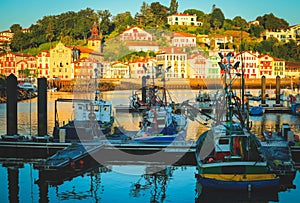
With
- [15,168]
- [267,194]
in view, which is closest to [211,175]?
[267,194]

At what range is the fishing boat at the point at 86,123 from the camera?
20922 millimetres

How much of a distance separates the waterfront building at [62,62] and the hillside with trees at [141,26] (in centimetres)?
1999

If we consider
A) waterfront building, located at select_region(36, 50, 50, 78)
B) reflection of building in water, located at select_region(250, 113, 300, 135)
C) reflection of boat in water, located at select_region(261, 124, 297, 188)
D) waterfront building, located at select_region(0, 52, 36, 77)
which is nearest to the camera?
A: reflection of boat in water, located at select_region(261, 124, 297, 188)

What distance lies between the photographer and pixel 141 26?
120125mm

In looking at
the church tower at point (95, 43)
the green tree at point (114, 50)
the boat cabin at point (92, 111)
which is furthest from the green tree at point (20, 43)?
the boat cabin at point (92, 111)

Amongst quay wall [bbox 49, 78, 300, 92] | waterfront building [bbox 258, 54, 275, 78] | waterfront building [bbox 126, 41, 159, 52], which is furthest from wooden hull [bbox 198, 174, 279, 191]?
waterfront building [bbox 126, 41, 159, 52]

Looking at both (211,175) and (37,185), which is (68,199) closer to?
(37,185)

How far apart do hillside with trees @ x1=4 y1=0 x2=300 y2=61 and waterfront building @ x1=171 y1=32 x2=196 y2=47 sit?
7695mm

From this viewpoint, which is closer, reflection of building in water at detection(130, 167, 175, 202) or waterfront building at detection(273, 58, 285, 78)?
reflection of building in water at detection(130, 167, 175, 202)

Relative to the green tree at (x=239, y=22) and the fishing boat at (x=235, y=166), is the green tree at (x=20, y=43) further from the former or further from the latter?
the fishing boat at (x=235, y=166)

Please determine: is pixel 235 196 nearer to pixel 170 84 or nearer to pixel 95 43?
pixel 170 84

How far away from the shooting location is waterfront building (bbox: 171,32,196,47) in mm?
106375

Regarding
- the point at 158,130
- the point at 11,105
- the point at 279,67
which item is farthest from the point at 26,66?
the point at 158,130

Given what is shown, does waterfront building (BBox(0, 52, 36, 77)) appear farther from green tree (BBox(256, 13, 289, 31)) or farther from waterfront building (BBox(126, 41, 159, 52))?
green tree (BBox(256, 13, 289, 31))
